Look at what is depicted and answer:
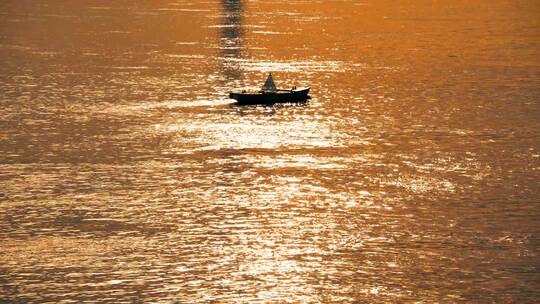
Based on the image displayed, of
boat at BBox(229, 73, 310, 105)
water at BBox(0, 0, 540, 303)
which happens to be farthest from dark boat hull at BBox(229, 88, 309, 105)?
water at BBox(0, 0, 540, 303)

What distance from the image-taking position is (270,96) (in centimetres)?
9825

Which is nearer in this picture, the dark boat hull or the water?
the water

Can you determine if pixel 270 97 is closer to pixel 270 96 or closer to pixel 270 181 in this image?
pixel 270 96

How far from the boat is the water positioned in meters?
1.92

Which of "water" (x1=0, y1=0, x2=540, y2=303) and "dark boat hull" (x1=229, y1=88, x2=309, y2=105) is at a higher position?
"dark boat hull" (x1=229, y1=88, x2=309, y2=105)

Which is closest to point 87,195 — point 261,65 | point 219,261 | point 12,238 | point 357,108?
point 12,238

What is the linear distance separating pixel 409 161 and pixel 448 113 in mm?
18422

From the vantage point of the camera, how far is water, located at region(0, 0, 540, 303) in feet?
166

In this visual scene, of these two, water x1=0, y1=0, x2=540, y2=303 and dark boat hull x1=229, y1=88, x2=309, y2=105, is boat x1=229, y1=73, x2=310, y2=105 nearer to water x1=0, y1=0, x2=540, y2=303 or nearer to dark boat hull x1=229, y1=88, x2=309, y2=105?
dark boat hull x1=229, y1=88, x2=309, y2=105

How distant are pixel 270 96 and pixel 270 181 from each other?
102ft

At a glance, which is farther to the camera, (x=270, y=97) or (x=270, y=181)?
(x=270, y=97)

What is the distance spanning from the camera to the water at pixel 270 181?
50531 millimetres

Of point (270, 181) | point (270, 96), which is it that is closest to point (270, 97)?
point (270, 96)

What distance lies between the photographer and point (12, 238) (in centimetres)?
5588
